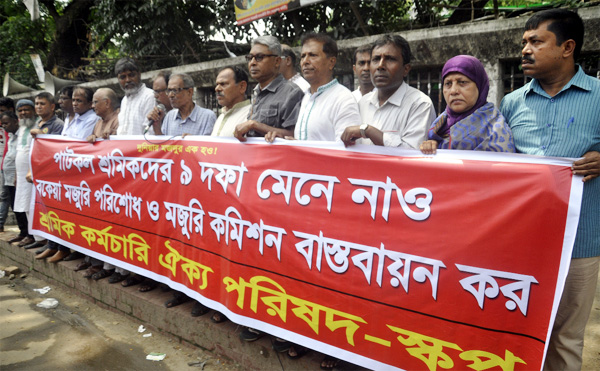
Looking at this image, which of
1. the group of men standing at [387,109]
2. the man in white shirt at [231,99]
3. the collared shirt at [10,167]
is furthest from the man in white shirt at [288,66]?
the collared shirt at [10,167]

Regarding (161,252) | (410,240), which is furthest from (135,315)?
(410,240)

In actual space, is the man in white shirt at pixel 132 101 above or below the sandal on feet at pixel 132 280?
above

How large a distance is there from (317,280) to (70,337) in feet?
7.94

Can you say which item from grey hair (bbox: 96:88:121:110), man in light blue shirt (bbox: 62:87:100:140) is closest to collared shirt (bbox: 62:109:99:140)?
man in light blue shirt (bbox: 62:87:100:140)

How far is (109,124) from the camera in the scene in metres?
4.36

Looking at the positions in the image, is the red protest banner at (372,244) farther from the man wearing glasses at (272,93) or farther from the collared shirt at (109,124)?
the collared shirt at (109,124)

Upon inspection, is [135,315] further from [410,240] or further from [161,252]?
[410,240]

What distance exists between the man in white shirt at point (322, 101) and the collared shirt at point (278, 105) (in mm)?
113

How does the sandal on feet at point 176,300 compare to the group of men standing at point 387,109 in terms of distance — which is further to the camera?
the sandal on feet at point 176,300

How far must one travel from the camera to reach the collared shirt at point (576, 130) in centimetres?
187

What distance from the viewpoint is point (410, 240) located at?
2.02 m

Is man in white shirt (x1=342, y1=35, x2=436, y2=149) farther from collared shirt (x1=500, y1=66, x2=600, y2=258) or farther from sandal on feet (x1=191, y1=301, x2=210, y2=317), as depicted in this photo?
sandal on feet (x1=191, y1=301, x2=210, y2=317)

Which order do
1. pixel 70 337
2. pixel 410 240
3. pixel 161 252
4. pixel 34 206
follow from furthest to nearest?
pixel 34 206 < pixel 70 337 < pixel 161 252 < pixel 410 240

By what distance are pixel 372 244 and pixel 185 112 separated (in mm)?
2205
